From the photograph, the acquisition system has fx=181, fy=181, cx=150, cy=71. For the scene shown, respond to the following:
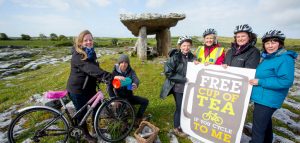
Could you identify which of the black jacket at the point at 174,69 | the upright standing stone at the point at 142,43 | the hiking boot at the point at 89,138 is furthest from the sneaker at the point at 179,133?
the upright standing stone at the point at 142,43

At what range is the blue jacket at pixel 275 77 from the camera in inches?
143

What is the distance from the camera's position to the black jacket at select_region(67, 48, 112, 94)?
4.23 metres

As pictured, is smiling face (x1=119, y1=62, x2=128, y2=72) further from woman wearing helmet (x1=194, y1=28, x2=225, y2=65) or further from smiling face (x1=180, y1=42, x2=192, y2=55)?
woman wearing helmet (x1=194, y1=28, x2=225, y2=65)

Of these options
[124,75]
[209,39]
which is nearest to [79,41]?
[124,75]

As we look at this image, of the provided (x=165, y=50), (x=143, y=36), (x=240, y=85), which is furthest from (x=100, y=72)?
(x=165, y=50)

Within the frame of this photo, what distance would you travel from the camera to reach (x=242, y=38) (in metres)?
4.39

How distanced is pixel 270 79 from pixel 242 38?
1.18 meters

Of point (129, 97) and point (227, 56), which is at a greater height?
point (227, 56)

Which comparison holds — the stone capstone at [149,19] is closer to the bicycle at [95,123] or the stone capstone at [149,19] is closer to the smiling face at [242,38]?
the bicycle at [95,123]

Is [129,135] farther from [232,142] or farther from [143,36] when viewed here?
[143,36]

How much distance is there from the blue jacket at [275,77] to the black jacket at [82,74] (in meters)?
3.44

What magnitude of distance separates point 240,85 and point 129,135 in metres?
3.35

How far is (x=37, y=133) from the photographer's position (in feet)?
14.4

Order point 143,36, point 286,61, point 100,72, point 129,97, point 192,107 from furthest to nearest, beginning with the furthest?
point 143,36, point 129,97, point 192,107, point 100,72, point 286,61
